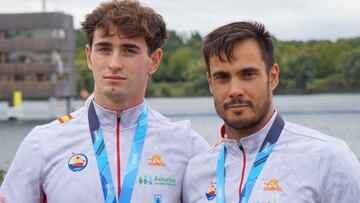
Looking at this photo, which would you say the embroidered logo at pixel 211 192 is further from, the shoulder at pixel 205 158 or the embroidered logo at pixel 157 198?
the embroidered logo at pixel 157 198

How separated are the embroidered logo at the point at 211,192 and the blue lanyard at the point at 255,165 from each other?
100 millimetres

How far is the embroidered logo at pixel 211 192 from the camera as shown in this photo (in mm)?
4955

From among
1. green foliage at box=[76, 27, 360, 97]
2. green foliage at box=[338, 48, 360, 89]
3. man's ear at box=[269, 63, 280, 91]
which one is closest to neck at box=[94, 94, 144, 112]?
man's ear at box=[269, 63, 280, 91]

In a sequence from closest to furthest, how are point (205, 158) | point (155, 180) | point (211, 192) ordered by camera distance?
1. point (211, 192)
2. point (205, 158)
3. point (155, 180)

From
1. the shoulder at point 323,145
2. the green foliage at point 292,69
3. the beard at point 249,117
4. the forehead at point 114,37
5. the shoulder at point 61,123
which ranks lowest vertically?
the green foliage at point 292,69

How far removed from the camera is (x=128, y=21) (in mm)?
5281

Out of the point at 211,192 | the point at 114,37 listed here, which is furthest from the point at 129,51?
the point at 211,192

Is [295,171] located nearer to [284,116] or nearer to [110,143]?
[110,143]

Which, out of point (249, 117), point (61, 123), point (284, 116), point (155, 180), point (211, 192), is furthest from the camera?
point (284, 116)

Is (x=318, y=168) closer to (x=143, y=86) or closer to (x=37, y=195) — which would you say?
(x=143, y=86)

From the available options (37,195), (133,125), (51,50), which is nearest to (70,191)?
(37,195)

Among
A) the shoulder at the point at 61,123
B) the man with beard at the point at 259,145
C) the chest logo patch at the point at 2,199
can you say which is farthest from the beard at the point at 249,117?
the chest logo patch at the point at 2,199

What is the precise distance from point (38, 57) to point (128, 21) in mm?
78305

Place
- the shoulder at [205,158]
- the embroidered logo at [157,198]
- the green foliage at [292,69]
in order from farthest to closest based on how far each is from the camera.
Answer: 1. the green foliage at [292,69]
2. the embroidered logo at [157,198]
3. the shoulder at [205,158]
